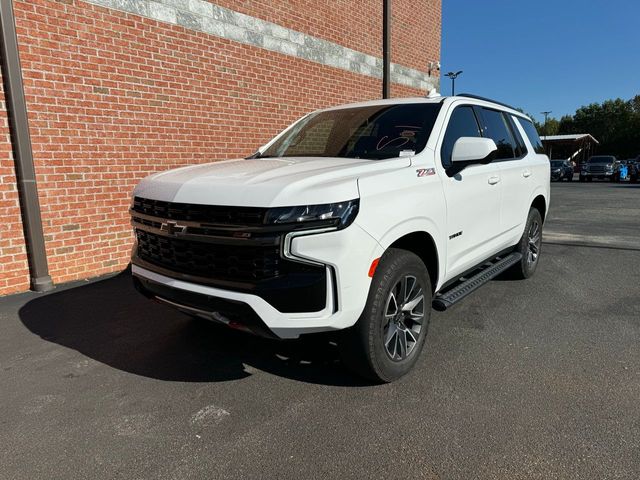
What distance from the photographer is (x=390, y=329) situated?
10.0ft

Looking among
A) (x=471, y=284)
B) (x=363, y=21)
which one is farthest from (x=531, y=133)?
(x=363, y=21)

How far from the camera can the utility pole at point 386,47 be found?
10.3 metres

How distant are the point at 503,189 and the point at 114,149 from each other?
455 cm

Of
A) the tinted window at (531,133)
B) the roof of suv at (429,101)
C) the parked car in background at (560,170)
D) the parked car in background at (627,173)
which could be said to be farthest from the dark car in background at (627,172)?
the roof of suv at (429,101)

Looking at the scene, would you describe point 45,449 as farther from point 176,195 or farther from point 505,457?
point 505,457

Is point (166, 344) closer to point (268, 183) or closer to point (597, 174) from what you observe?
point (268, 183)

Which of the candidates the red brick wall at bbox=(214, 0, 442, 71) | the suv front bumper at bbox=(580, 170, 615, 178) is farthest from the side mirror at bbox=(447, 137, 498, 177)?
the suv front bumper at bbox=(580, 170, 615, 178)

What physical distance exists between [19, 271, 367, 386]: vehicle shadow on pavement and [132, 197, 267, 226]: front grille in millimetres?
832

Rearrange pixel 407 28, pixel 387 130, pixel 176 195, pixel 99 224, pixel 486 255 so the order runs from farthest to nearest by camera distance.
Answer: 1. pixel 407 28
2. pixel 99 224
3. pixel 486 255
4. pixel 387 130
5. pixel 176 195

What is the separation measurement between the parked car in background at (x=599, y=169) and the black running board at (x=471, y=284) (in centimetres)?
3042

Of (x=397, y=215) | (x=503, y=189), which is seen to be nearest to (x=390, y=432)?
(x=397, y=215)

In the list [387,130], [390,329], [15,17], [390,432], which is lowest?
[390,432]

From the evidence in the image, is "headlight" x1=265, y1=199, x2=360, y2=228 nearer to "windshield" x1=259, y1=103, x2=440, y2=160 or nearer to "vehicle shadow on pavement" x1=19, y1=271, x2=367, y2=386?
"vehicle shadow on pavement" x1=19, y1=271, x2=367, y2=386

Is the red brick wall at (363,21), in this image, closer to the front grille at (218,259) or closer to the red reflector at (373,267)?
the front grille at (218,259)
